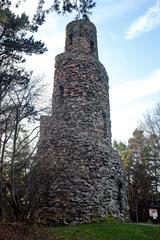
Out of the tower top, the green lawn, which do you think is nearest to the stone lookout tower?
the tower top

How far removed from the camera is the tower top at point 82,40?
17.9 meters

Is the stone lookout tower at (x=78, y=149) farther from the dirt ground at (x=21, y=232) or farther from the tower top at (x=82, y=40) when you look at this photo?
the dirt ground at (x=21, y=232)

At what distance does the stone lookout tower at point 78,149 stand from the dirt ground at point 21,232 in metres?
1.21

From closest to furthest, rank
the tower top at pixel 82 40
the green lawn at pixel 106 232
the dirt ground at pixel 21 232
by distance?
1. the dirt ground at pixel 21 232
2. the green lawn at pixel 106 232
3. the tower top at pixel 82 40

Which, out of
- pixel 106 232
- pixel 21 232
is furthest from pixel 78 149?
pixel 21 232

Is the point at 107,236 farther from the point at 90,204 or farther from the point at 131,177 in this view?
the point at 131,177

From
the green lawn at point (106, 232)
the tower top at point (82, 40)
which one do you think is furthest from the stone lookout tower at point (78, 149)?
the green lawn at point (106, 232)

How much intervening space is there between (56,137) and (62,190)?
8.54ft

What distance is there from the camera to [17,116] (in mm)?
12961

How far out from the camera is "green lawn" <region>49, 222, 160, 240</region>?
440 inches

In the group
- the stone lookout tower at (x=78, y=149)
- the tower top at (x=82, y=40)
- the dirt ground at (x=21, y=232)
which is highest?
the tower top at (x=82, y=40)

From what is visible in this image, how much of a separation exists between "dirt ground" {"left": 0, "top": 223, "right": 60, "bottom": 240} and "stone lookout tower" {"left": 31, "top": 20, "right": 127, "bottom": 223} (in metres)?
1.21

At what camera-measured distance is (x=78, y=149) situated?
15.1 metres

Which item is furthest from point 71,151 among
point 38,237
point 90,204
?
point 38,237
